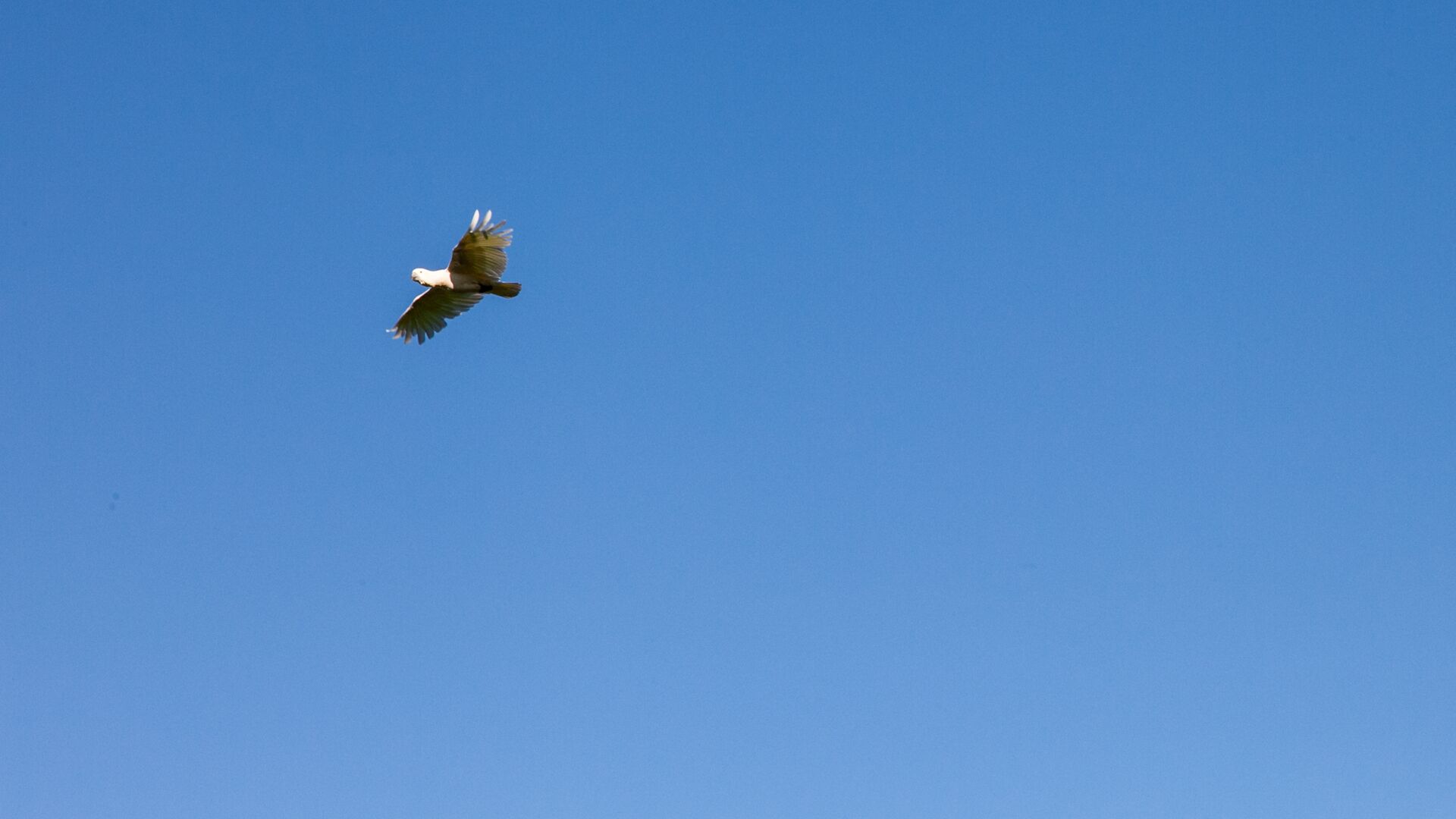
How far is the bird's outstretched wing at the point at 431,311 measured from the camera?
51.8 metres

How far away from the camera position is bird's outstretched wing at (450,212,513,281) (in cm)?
4897

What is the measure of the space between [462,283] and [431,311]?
278 cm

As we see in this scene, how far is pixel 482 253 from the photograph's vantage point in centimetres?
4941

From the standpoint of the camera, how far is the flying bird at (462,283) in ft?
161

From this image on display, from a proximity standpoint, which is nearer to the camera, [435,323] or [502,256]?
[502,256]

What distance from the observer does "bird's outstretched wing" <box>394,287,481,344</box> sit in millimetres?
51750

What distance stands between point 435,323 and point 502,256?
4.77m

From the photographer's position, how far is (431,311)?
5303cm

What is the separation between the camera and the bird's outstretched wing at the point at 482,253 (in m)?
49.0

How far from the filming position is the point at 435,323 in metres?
53.5

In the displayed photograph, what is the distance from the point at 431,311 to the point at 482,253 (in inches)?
165

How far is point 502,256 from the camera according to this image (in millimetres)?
49531

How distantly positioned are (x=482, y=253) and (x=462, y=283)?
56.5 inches
